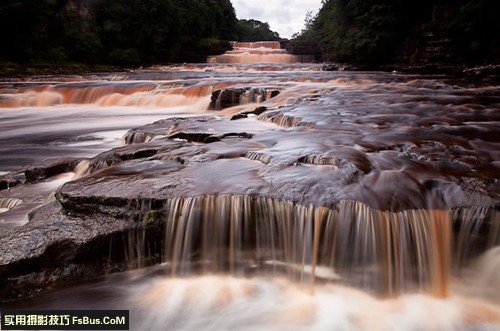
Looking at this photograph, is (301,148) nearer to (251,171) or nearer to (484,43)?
(251,171)

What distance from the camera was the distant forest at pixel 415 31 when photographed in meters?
16.0

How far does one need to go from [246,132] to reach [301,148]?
1.34 metres

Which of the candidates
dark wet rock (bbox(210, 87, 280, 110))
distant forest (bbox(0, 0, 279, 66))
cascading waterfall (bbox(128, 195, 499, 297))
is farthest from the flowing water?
distant forest (bbox(0, 0, 279, 66))

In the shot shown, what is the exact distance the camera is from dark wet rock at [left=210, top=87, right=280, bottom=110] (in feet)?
34.2

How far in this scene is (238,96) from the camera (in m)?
10.5

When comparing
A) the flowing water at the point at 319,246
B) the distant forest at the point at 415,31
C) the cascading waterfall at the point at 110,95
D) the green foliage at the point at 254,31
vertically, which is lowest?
the flowing water at the point at 319,246

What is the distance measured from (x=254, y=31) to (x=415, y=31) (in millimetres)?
49328

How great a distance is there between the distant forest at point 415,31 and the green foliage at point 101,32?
13.5 meters

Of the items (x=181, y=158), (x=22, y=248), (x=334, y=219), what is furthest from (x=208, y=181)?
(x=22, y=248)

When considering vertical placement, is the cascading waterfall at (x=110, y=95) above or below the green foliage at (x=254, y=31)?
below

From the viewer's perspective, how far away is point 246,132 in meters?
5.89

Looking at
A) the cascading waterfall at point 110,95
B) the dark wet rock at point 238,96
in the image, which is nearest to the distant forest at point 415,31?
the dark wet rock at point 238,96

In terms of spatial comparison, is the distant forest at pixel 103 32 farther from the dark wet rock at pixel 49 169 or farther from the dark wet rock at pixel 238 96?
the dark wet rock at pixel 49 169

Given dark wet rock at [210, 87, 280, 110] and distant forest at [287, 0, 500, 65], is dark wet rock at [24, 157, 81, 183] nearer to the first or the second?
dark wet rock at [210, 87, 280, 110]
